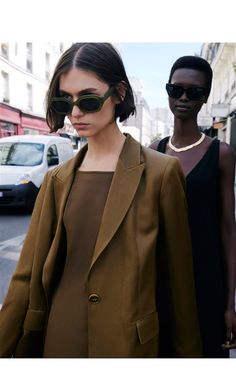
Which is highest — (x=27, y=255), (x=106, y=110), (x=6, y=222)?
(x=106, y=110)

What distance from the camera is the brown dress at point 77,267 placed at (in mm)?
1118

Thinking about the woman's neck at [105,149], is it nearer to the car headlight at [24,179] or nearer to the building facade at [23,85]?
the car headlight at [24,179]

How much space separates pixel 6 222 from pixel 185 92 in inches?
245

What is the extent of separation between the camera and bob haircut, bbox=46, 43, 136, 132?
110 cm

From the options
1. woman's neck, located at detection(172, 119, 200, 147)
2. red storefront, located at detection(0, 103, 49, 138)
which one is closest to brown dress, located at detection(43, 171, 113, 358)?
woman's neck, located at detection(172, 119, 200, 147)

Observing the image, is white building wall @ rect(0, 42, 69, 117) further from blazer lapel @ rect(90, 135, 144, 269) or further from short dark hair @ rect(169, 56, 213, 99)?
blazer lapel @ rect(90, 135, 144, 269)

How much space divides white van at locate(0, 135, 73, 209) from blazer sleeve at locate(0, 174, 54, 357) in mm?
6745

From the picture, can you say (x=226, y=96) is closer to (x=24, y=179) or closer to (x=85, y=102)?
(x=24, y=179)

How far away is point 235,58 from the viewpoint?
16656 millimetres

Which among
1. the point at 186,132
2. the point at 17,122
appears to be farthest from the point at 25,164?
the point at 17,122
